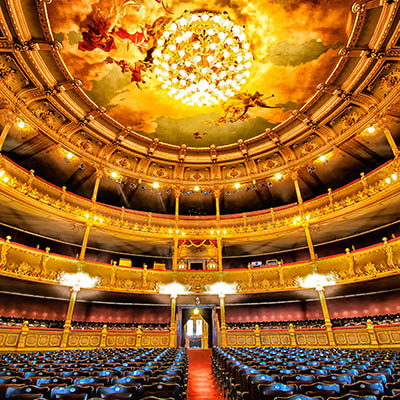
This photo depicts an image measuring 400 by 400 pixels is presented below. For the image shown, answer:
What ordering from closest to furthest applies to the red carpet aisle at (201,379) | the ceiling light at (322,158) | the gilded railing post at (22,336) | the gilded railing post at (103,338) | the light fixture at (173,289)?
1. the red carpet aisle at (201,379)
2. the gilded railing post at (22,336)
3. the gilded railing post at (103,338)
4. the light fixture at (173,289)
5. the ceiling light at (322,158)

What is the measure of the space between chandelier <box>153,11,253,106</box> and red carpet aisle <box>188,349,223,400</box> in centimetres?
1102

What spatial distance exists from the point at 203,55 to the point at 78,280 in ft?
41.7

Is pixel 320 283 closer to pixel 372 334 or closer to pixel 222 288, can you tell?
pixel 372 334

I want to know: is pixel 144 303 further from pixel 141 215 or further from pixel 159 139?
pixel 159 139

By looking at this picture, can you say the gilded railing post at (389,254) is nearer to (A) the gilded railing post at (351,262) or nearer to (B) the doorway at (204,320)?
(A) the gilded railing post at (351,262)

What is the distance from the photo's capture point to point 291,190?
20203mm

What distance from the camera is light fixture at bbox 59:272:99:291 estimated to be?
13148 millimetres

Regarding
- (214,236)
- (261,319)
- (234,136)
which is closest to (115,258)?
(214,236)

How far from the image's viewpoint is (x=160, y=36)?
1226 cm

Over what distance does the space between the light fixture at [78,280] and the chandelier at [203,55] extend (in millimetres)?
10702

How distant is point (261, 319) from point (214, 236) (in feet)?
21.0

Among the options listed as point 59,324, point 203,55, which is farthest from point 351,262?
point 59,324

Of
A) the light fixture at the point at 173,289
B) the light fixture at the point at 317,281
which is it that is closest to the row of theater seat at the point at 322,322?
the light fixture at the point at 317,281

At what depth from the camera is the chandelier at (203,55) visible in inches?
444
